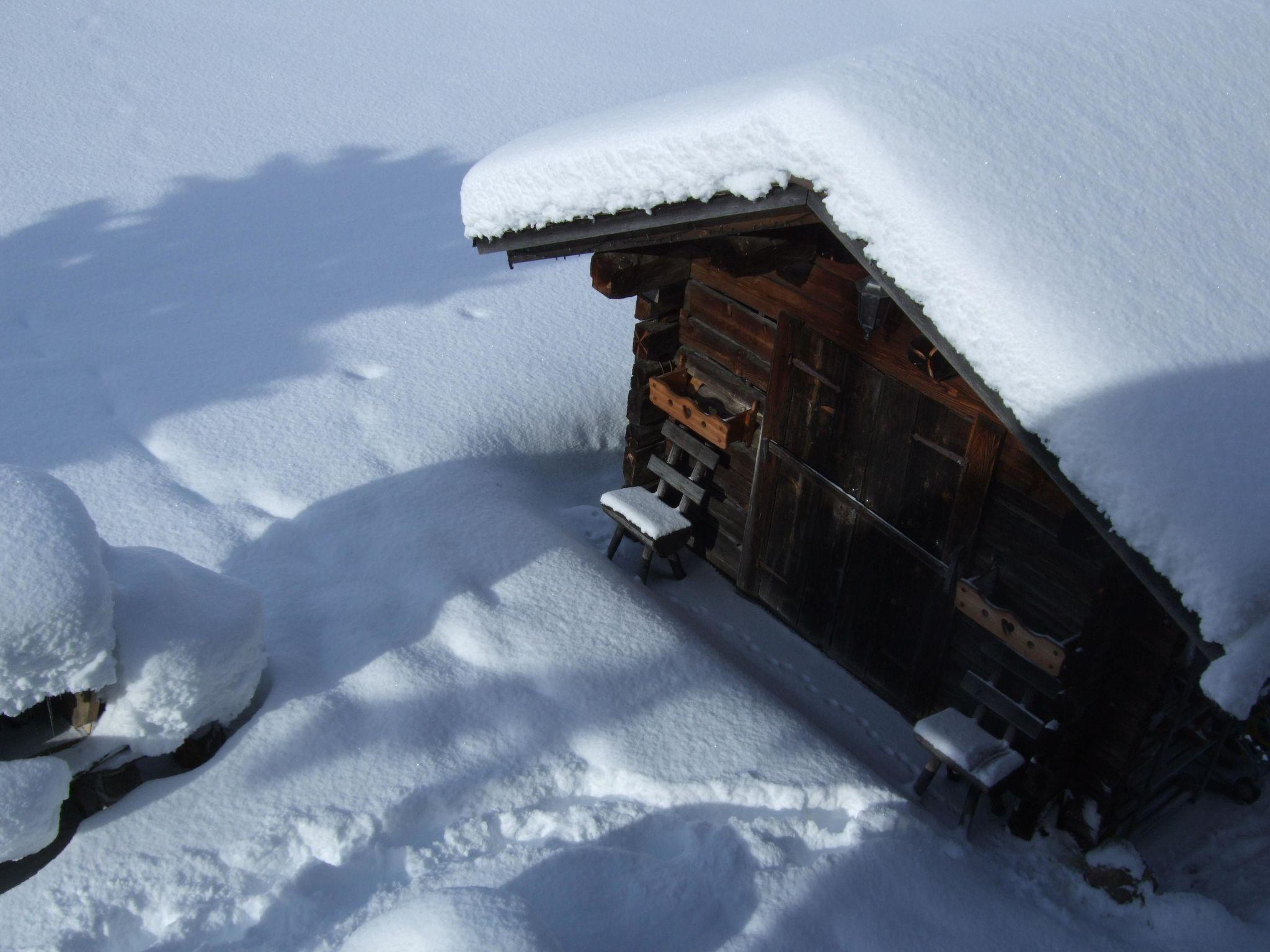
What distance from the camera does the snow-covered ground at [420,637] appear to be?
4.15 meters

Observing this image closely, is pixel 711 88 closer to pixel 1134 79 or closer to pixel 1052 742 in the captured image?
pixel 1134 79

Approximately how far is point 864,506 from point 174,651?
10.4 ft

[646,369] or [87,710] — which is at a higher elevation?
[646,369]

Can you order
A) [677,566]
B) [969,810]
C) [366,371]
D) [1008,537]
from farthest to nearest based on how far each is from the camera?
1. [366,371]
2. [677,566]
3. [969,810]
4. [1008,537]

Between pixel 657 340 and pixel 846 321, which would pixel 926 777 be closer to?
pixel 846 321

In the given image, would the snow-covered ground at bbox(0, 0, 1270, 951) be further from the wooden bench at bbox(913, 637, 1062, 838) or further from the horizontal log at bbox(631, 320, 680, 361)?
the horizontal log at bbox(631, 320, 680, 361)

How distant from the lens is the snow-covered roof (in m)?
3.08

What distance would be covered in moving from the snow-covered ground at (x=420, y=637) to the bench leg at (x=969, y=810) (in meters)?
0.14

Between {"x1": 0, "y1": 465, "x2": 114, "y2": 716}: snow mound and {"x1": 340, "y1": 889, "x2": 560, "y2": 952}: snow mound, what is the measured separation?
1.67 meters

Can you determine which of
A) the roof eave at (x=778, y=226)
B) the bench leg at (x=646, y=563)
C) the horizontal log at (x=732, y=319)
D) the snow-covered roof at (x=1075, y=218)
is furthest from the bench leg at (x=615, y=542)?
the snow-covered roof at (x=1075, y=218)

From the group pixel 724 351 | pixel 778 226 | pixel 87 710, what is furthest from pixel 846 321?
pixel 87 710

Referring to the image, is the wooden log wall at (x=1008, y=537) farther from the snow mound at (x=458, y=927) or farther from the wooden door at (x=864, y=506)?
the snow mound at (x=458, y=927)

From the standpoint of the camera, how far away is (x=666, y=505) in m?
6.26

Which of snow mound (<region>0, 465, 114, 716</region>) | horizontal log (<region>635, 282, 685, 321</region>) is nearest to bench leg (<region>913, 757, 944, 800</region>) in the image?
horizontal log (<region>635, 282, 685, 321</region>)
